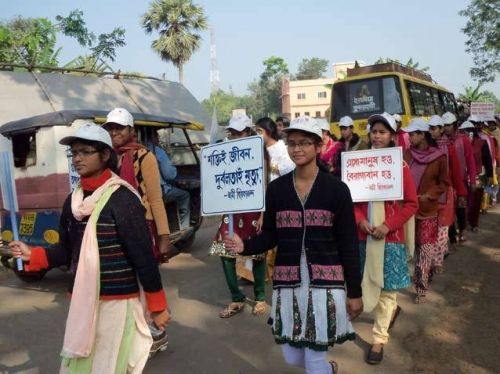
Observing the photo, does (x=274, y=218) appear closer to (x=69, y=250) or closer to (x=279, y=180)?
(x=279, y=180)

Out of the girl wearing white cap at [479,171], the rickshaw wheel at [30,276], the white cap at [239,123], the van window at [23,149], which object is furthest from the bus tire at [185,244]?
the girl wearing white cap at [479,171]

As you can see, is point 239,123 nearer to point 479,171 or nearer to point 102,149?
point 102,149

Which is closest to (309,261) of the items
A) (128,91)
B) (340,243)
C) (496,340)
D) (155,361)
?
(340,243)

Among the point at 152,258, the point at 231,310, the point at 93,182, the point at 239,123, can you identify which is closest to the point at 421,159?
the point at 239,123

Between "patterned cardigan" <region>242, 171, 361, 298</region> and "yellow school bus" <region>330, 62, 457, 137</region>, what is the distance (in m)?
9.13

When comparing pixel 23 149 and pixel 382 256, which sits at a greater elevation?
pixel 23 149

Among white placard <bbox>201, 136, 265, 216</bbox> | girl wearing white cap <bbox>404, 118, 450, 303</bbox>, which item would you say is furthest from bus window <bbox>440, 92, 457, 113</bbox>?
white placard <bbox>201, 136, 265, 216</bbox>

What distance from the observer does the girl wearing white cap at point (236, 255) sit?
15.2 ft

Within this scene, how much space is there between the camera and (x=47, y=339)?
449 cm

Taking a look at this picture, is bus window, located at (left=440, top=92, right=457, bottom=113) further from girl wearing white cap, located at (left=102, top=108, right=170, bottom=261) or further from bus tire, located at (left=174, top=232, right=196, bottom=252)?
girl wearing white cap, located at (left=102, top=108, right=170, bottom=261)

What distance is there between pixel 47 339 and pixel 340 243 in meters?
3.15

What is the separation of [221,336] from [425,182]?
2.43 m

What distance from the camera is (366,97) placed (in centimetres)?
1246

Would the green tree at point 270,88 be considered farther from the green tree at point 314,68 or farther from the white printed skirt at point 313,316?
the white printed skirt at point 313,316
